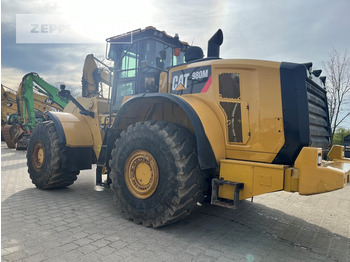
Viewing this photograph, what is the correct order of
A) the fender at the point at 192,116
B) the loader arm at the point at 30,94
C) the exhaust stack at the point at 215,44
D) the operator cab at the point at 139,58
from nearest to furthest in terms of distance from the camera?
the fender at the point at 192,116 < the exhaust stack at the point at 215,44 < the operator cab at the point at 139,58 < the loader arm at the point at 30,94

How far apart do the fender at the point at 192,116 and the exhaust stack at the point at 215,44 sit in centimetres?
102

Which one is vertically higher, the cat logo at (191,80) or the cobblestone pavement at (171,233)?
the cat logo at (191,80)

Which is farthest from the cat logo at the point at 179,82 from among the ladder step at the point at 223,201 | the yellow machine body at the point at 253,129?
the ladder step at the point at 223,201

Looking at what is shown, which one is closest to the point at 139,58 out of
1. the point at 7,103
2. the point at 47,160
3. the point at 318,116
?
the point at 47,160

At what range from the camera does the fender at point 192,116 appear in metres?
3.22

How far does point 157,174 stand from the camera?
3.51 m

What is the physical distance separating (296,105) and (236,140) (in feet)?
2.66

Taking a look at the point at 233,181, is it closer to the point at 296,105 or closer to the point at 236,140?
the point at 236,140

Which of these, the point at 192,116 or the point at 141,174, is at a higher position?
the point at 192,116

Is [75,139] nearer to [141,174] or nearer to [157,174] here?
[141,174]

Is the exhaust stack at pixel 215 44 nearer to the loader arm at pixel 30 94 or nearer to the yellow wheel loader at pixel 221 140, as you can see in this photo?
the yellow wheel loader at pixel 221 140

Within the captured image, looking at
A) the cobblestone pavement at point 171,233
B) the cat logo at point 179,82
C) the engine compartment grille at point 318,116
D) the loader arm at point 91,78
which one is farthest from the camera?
the loader arm at point 91,78

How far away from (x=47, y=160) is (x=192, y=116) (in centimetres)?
350

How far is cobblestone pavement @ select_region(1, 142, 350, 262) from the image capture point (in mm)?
2846
